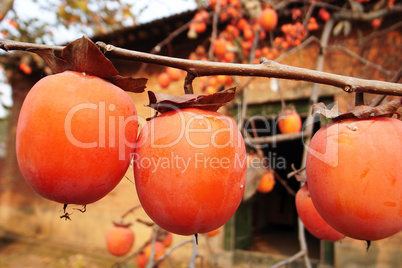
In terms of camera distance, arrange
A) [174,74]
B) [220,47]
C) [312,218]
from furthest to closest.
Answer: [174,74] < [220,47] < [312,218]

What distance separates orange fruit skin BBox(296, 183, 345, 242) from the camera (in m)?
1.04

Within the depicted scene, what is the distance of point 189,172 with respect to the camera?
2.09 feet

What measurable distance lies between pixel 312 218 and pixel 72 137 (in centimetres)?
85

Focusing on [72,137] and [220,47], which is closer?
[72,137]

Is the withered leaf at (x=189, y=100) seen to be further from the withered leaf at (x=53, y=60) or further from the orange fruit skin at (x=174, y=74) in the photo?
the orange fruit skin at (x=174, y=74)

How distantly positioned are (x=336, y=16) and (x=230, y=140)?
2.96m

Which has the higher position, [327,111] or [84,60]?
[84,60]

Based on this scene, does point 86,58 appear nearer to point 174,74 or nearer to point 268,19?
point 268,19

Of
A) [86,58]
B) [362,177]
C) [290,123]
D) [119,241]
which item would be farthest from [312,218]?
[290,123]

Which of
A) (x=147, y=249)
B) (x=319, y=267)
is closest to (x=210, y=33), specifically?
(x=147, y=249)

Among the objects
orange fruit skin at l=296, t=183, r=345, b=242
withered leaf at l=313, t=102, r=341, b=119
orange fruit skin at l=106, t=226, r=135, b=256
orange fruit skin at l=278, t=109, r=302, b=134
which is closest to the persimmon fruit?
orange fruit skin at l=278, t=109, r=302, b=134

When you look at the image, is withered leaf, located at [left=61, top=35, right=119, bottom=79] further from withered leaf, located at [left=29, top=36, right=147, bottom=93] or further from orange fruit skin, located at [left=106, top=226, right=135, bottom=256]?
orange fruit skin, located at [left=106, top=226, right=135, bottom=256]

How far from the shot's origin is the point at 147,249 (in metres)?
2.36

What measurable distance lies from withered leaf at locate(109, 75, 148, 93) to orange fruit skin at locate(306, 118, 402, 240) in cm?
46
